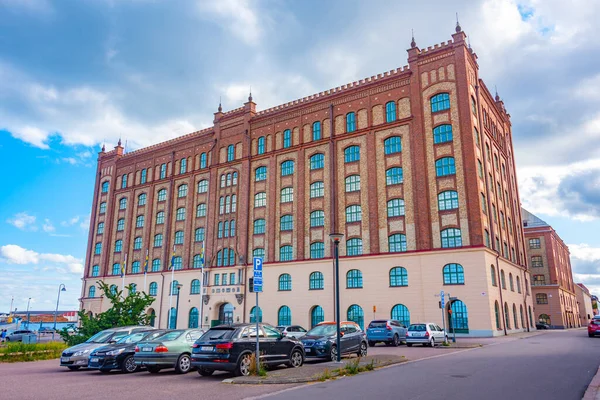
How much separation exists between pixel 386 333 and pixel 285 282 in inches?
632

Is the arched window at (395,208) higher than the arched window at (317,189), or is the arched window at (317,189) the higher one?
the arched window at (317,189)

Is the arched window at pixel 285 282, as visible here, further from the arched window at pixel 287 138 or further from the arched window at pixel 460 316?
the arched window at pixel 460 316

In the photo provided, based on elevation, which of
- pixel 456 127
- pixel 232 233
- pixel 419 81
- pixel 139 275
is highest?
pixel 419 81

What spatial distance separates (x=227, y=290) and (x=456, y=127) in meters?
25.5

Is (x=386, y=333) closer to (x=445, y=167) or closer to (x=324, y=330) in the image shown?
(x=324, y=330)

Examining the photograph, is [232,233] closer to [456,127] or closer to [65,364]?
[456,127]

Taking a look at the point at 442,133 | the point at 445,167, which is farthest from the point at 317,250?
the point at 442,133

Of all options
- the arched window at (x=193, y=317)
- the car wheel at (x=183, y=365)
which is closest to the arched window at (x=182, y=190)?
the arched window at (x=193, y=317)

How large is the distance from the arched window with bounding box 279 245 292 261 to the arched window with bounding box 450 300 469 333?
1517 cm

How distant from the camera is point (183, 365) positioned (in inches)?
586

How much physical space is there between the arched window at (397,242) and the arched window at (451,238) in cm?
316

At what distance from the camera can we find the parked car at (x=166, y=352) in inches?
563

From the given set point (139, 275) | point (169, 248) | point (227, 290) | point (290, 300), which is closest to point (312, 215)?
point (290, 300)

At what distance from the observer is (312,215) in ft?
134
